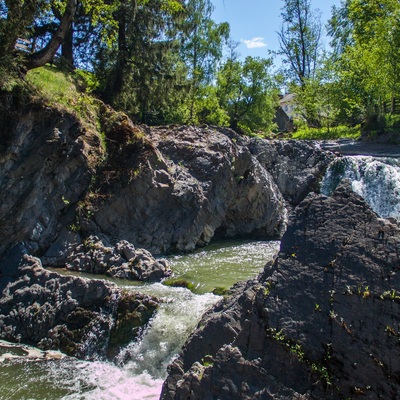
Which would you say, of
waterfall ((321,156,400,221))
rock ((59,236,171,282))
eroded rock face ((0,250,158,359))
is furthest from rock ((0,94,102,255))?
waterfall ((321,156,400,221))

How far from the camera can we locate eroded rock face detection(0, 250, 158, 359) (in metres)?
8.10

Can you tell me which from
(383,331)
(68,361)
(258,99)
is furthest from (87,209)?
(258,99)

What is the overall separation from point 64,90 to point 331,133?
20.7 meters

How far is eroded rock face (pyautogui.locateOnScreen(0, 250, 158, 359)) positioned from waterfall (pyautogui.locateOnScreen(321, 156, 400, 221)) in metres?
12.2

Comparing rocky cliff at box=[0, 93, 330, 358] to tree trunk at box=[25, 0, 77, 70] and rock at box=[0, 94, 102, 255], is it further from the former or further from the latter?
tree trunk at box=[25, 0, 77, 70]

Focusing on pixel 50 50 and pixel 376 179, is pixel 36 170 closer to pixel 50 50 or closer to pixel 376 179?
pixel 50 50

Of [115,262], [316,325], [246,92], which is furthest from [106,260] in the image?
[246,92]

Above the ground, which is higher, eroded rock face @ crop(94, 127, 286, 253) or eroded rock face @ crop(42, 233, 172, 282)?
eroded rock face @ crop(94, 127, 286, 253)

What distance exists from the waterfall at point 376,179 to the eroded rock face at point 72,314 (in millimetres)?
12248

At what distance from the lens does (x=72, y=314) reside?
8461 mm

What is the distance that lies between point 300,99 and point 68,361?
32.0 meters

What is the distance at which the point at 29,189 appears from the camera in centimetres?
1133

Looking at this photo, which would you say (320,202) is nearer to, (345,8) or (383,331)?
(383,331)

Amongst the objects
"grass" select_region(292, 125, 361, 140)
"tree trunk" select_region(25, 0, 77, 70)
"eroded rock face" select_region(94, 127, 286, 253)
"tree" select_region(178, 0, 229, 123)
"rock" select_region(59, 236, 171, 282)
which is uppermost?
"tree" select_region(178, 0, 229, 123)
